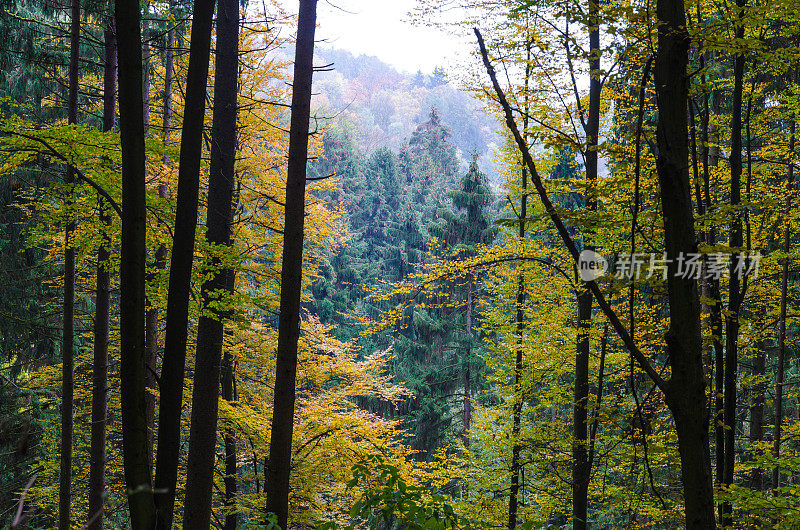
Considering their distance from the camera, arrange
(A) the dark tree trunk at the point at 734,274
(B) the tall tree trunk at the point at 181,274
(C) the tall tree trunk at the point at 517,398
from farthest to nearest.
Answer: (C) the tall tree trunk at the point at 517,398, (A) the dark tree trunk at the point at 734,274, (B) the tall tree trunk at the point at 181,274

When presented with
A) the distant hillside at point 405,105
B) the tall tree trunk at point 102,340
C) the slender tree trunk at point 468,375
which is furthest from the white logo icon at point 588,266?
the distant hillside at point 405,105

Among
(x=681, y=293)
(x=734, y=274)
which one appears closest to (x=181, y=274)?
(x=681, y=293)

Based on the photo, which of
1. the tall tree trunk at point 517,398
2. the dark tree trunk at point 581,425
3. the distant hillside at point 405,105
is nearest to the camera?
the dark tree trunk at point 581,425

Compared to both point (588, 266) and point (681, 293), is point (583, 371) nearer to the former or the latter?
point (588, 266)

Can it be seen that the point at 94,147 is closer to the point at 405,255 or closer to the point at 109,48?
the point at 109,48

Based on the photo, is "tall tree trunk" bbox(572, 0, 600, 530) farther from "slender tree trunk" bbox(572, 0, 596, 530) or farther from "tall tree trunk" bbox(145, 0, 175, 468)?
"tall tree trunk" bbox(145, 0, 175, 468)

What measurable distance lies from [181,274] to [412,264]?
19.7 ft

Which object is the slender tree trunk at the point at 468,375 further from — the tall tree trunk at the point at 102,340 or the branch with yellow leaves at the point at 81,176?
the branch with yellow leaves at the point at 81,176

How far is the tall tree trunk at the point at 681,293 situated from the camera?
5.73 ft

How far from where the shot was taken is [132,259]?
295 centimetres

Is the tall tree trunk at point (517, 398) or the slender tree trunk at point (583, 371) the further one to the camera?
the tall tree trunk at point (517, 398)

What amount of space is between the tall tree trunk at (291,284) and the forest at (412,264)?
0.11 feet

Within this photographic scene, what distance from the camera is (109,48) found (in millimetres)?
7824

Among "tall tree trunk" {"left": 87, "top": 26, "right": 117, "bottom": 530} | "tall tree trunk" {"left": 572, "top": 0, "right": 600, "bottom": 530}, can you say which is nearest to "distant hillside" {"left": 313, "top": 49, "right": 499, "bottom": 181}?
"tall tree trunk" {"left": 87, "top": 26, "right": 117, "bottom": 530}
